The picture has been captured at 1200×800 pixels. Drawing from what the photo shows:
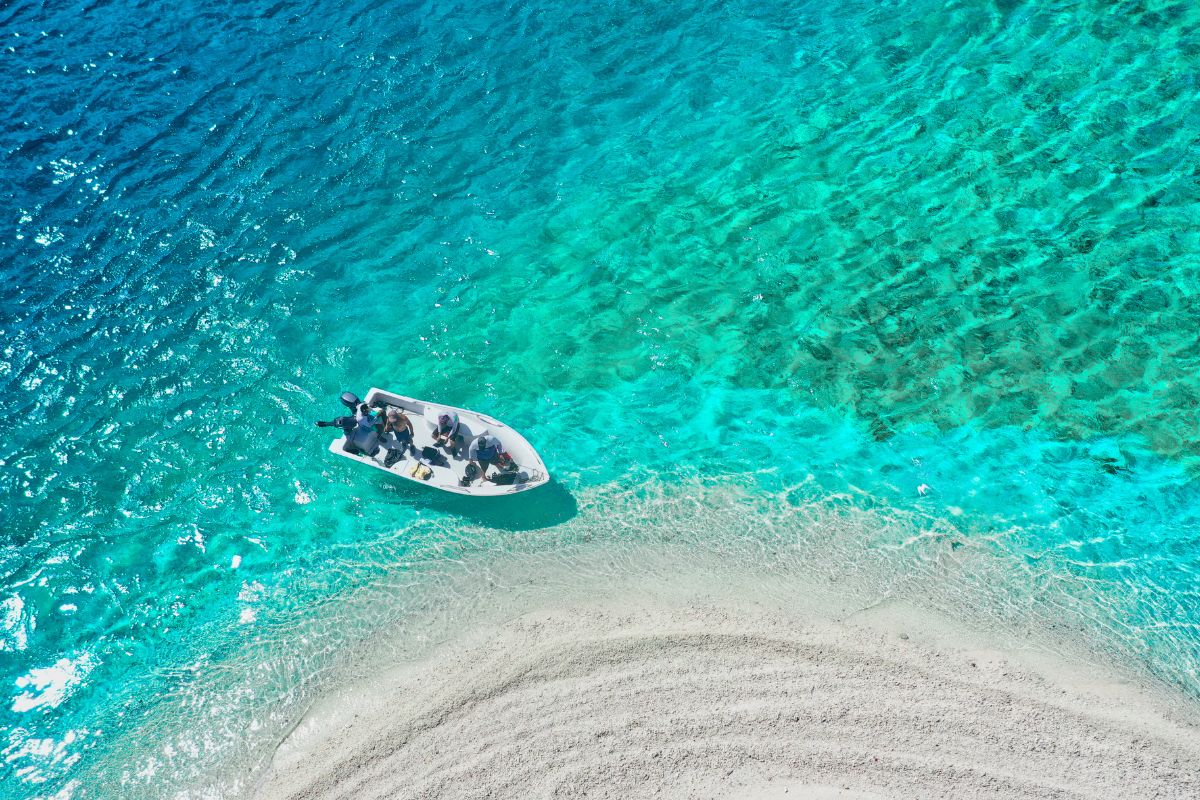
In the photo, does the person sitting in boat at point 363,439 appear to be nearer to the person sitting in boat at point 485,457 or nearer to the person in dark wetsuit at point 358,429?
the person in dark wetsuit at point 358,429

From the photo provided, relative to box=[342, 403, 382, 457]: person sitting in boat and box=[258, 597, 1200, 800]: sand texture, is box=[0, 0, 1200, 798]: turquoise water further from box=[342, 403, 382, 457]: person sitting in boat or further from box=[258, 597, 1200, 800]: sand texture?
box=[258, 597, 1200, 800]: sand texture

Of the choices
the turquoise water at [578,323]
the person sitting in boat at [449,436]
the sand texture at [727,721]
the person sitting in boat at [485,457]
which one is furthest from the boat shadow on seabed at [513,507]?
the sand texture at [727,721]

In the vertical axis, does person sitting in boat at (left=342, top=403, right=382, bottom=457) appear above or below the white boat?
above

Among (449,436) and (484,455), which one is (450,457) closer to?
(449,436)

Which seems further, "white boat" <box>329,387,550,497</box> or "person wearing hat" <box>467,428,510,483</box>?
"person wearing hat" <box>467,428,510,483</box>

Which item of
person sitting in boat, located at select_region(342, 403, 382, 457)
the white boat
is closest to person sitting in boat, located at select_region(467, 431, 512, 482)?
the white boat

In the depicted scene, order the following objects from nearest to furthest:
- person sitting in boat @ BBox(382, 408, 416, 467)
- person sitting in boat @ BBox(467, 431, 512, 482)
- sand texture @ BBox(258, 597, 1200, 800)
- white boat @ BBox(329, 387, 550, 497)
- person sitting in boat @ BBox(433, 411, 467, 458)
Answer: sand texture @ BBox(258, 597, 1200, 800) < white boat @ BBox(329, 387, 550, 497) < person sitting in boat @ BBox(467, 431, 512, 482) < person sitting in boat @ BBox(433, 411, 467, 458) < person sitting in boat @ BBox(382, 408, 416, 467)
